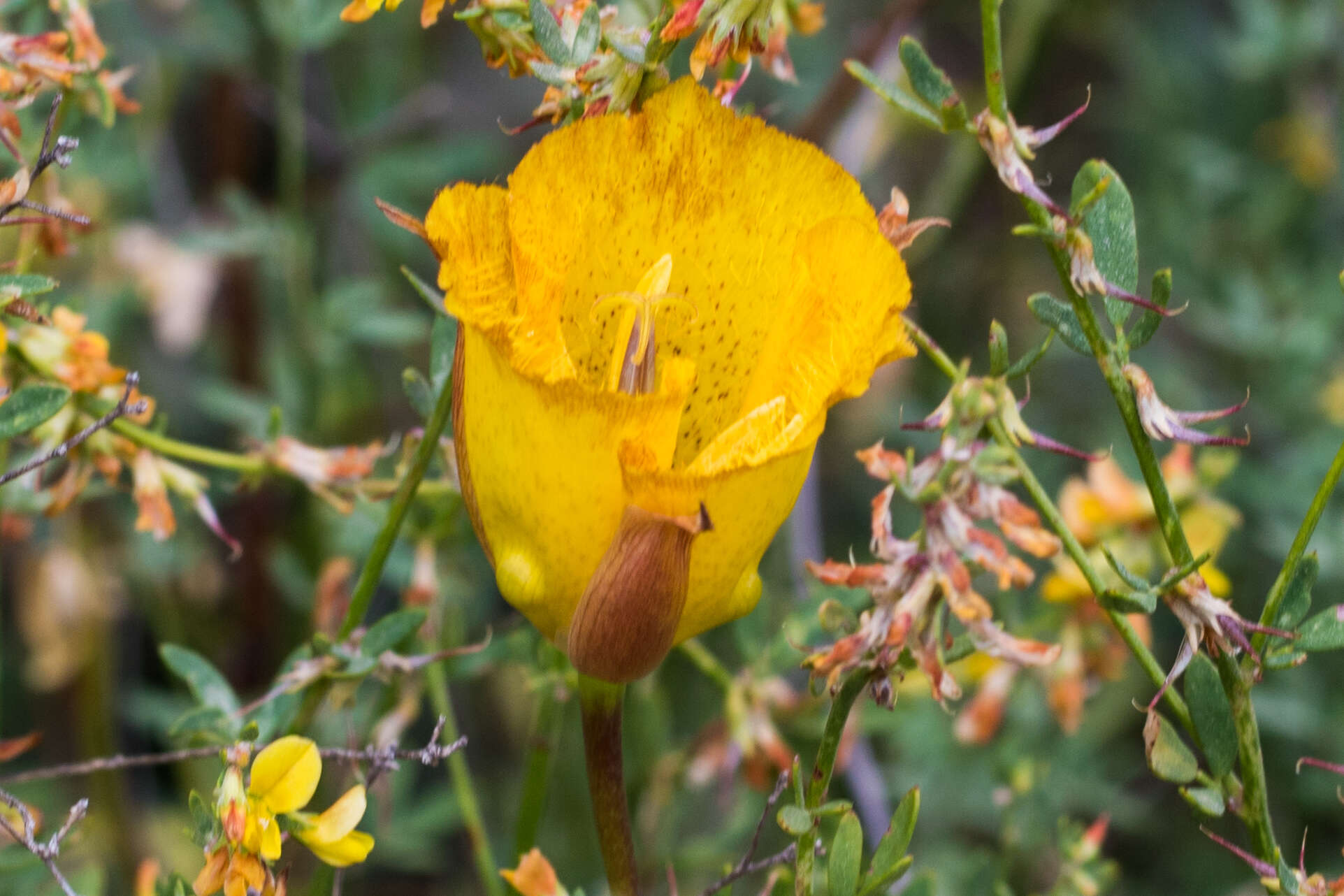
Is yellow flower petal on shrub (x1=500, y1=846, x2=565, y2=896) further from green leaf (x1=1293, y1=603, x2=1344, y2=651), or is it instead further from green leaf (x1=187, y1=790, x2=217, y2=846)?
green leaf (x1=1293, y1=603, x2=1344, y2=651)

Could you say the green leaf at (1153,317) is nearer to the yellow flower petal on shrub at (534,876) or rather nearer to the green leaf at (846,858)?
the green leaf at (846,858)

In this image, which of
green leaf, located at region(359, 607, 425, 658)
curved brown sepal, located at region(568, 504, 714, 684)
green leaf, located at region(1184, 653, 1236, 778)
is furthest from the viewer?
green leaf, located at region(359, 607, 425, 658)

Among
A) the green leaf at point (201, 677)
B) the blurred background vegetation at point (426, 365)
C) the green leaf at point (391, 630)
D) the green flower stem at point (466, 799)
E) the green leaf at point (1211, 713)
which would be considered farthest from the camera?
the blurred background vegetation at point (426, 365)

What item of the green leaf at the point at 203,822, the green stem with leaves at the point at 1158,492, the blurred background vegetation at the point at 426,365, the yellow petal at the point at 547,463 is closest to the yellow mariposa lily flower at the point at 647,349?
the yellow petal at the point at 547,463

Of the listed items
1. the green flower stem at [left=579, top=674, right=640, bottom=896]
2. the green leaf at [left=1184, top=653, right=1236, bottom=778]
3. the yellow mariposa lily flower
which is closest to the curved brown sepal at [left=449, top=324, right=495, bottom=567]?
the yellow mariposa lily flower

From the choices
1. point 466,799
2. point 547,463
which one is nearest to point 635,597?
point 547,463

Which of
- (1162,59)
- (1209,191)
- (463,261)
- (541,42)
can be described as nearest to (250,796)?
(463,261)

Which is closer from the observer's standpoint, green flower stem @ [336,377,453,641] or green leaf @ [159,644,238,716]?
green flower stem @ [336,377,453,641]

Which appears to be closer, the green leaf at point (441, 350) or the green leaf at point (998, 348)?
the green leaf at point (998, 348)
